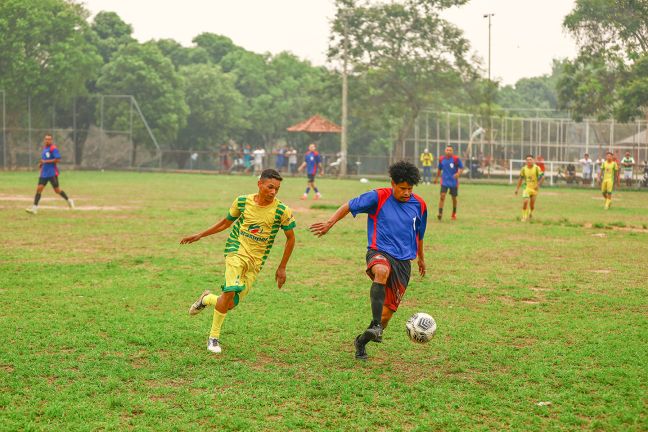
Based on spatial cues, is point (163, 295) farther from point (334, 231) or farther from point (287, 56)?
point (287, 56)

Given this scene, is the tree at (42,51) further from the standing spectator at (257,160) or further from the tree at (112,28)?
the standing spectator at (257,160)

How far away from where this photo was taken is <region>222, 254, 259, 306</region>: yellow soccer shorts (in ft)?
25.1

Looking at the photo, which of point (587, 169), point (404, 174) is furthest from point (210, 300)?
point (587, 169)

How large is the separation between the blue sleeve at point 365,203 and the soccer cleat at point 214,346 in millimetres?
1713

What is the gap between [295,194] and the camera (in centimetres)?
3219

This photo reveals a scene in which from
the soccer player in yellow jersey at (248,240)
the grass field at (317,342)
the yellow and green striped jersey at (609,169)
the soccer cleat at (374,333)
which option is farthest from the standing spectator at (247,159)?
the soccer cleat at (374,333)

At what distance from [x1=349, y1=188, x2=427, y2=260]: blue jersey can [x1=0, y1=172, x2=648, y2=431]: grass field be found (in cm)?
100

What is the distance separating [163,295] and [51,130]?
4355 cm

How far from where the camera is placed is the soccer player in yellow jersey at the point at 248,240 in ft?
25.3

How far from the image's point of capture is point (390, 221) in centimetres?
772

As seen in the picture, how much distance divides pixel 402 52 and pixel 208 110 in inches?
612

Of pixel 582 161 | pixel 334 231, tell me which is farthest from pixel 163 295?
pixel 582 161

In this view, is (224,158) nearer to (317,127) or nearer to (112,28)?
(317,127)

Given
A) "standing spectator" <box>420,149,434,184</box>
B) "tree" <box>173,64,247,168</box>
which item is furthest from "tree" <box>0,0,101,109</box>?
"standing spectator" <box>420,149,434,184</box>
